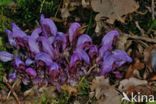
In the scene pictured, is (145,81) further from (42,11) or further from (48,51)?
(42,11)

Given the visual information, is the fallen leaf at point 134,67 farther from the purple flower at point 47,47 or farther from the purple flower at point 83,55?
the purple flower at point 47,47

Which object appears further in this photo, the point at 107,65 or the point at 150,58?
the point at 150,58

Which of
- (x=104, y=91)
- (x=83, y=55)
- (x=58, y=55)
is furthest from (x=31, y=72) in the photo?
(x=104, y=91)

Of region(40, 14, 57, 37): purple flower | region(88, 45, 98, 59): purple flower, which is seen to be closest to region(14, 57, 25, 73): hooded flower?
region(40, 14, 57, 37): purple flower

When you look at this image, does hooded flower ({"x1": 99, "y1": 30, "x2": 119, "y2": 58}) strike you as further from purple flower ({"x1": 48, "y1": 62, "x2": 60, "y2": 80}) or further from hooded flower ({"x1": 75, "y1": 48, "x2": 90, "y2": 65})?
purple flower ({"x1": 48, "y1": 62, "x2": 60, "y2": 80})

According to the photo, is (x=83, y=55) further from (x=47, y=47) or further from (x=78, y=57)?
(x=47, y=47)

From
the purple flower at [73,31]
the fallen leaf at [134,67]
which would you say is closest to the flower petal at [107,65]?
the fallen leaf at [134,67]
